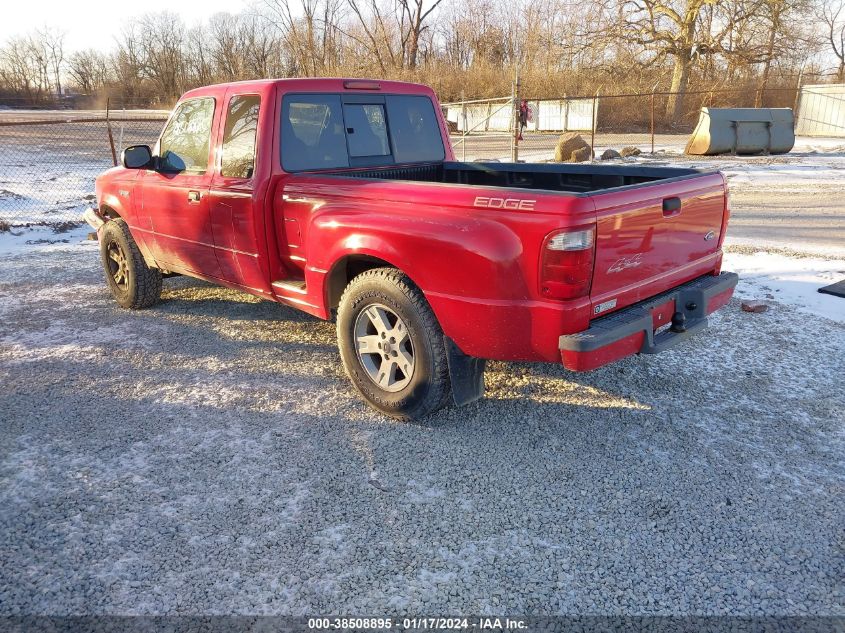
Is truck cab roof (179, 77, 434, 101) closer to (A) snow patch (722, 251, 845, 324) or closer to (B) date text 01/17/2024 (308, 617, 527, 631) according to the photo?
(B) date text 01/17/2024 (308, 617, 527, 631)

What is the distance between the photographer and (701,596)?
2.47 metres

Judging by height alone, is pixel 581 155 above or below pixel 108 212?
above

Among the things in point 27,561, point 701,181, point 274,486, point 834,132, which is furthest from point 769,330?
point 834,132

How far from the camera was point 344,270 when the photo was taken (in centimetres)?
420

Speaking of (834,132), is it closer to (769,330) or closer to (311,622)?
(769,330)

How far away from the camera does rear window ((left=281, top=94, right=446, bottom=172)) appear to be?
14.8 ft

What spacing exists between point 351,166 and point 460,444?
7.50 ft

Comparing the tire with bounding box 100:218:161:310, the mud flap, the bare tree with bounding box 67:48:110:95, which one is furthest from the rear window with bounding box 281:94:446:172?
the bare tree with bounding box 67:48:110:95

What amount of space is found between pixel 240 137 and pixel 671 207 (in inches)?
117

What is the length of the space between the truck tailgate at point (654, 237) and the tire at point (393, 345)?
0.97 metres

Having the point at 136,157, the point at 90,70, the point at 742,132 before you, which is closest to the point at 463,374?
the point at 136,157

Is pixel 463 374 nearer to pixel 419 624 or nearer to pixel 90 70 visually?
pixel 419 624

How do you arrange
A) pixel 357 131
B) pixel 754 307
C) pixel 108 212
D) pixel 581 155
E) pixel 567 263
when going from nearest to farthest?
pixel 567 263 → pixel 357 131 → pixel 754 307 → pixel 108 212 → pixel 581 155

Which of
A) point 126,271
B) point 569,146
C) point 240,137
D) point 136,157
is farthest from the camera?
point 569,146
